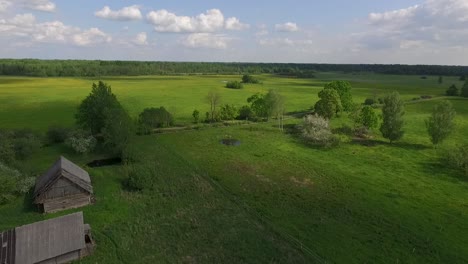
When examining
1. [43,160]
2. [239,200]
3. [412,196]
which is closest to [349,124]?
[412,196]

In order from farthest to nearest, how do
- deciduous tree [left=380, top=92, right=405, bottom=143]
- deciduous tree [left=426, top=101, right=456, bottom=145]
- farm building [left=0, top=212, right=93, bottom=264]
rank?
deciduous tree [left=380, top=92, right=405, bottom=143]
deciduous tree [left=426, top=101, right=456, bottom=145]
farm building [left=0, top=212, right=93, bottom=264]

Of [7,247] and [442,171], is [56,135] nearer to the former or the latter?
[7,247]

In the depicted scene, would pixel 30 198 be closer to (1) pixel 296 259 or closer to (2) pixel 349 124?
(1) pixel 296 259

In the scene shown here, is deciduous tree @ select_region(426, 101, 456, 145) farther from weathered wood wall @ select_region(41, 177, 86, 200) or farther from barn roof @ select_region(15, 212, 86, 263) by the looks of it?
barn roof @ select_region(15, 212, 86, 263)

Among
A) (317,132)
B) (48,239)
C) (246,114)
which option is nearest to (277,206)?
(48,239)

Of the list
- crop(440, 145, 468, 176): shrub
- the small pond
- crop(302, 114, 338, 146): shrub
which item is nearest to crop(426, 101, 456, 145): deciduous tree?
crop(440, 145, 468, 176): shrub
